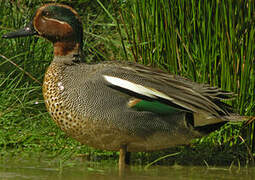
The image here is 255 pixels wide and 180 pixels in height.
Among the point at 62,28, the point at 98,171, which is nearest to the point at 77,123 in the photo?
the point at 98,171

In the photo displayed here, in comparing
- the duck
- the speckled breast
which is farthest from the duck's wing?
the speckled breast

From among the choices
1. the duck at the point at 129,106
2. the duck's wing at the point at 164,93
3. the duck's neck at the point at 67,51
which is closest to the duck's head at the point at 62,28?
the duck's neck at the point at 67,51

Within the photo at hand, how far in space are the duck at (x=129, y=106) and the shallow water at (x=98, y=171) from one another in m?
0.16

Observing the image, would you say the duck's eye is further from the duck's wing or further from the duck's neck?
the duck's wing

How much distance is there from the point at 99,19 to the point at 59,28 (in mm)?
2438

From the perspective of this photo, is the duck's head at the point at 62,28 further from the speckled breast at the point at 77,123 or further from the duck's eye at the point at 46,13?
the speckled breast at the point at 77,123

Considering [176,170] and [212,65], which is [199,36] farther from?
[176,170]

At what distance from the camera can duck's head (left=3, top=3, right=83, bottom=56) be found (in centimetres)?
386

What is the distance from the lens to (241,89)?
3.93 metres

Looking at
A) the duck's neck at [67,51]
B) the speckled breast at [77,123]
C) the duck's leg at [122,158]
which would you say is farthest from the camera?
the duck's neck at [67,51]

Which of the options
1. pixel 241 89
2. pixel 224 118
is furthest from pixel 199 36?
pixel 224 118

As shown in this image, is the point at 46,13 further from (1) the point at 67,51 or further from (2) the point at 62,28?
(1) the point at 67,51

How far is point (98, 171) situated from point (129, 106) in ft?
1.60

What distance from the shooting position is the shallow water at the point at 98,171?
334 cm
